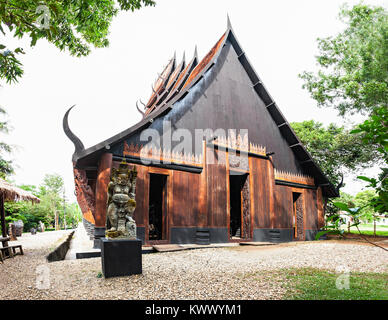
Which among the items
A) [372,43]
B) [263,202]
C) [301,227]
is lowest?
[301,227]

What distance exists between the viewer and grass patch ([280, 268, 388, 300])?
3.46 meters

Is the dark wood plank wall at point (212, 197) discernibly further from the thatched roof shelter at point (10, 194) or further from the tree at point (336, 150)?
the tree at point (336, 150)

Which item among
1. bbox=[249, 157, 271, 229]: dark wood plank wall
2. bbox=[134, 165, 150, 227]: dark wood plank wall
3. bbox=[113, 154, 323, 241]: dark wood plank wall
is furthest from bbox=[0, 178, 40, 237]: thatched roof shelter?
bbox=[249, 157, 271, 229]: dark wood plank wall

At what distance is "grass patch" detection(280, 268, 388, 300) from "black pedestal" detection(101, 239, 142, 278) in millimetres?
2740

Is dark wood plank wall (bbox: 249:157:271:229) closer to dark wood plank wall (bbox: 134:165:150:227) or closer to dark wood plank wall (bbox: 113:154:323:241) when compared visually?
dark wood plank wall (bbox: 113:154:323:241)

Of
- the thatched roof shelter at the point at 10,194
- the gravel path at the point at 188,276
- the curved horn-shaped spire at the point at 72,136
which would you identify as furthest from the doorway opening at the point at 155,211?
the gravel path at the point at 188,276

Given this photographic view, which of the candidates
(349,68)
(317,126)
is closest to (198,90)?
(349,68)

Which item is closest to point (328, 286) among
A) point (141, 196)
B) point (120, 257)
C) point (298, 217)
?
point (120, 257)

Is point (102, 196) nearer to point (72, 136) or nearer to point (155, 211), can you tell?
point (72, 136)

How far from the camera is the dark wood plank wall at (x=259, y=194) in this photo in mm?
10133

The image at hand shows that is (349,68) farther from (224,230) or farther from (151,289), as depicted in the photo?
(151,289)

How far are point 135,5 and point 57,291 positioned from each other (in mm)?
5416
